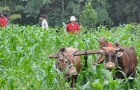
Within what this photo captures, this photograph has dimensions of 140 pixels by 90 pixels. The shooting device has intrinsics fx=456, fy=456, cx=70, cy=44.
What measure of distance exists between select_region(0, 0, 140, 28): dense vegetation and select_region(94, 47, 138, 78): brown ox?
62.2 feet

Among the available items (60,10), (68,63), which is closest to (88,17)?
(60,10)

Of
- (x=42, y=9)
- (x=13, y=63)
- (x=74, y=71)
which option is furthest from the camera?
(x=42, y=9)

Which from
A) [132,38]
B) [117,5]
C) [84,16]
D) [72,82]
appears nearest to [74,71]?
[72,82]

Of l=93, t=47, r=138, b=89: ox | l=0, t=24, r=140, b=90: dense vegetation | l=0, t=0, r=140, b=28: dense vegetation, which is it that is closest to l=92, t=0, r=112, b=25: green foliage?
l=0, t=0, r=140, b=28: dense vegetation

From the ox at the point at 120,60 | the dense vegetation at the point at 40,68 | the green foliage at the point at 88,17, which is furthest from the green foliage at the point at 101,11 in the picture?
the ox at the point at 120,60

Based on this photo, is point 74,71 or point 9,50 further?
point 9,50

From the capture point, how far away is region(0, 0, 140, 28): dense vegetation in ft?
88.9

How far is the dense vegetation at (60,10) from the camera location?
2709 cm

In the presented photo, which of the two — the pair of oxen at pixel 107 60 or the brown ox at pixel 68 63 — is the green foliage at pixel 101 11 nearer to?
the pair of oxen at pixel 107 60

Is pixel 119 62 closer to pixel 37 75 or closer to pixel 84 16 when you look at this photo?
pixel 37 75

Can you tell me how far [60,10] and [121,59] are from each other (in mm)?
20979

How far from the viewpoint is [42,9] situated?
2786 centimetres

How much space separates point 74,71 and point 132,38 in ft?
16.4

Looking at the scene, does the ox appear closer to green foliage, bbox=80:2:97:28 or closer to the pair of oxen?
the pair of oxen
